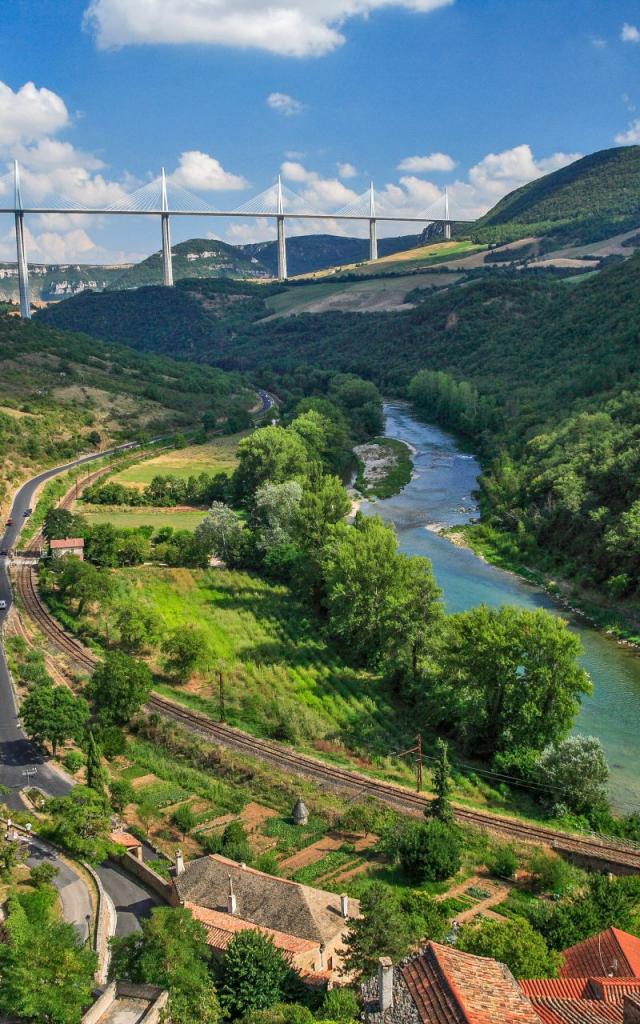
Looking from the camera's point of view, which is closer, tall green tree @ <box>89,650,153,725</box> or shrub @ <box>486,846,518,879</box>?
shrub @ <box>486,846,518,879</box>

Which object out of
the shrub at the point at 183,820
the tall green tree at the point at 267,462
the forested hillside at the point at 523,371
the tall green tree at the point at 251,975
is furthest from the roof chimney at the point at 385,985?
the tall green tree at the point at 267,462

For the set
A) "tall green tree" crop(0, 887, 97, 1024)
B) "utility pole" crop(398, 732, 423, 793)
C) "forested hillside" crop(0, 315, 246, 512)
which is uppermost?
"forested hillside" crop(0, 315, 246, 512)

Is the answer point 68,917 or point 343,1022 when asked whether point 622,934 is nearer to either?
point 343,1022

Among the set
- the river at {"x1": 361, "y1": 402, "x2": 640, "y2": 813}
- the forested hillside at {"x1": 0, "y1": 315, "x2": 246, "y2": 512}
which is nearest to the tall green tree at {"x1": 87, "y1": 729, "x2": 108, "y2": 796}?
the river at {"x1": 361, "y1": 402, "x2": 640, "y2": 813}

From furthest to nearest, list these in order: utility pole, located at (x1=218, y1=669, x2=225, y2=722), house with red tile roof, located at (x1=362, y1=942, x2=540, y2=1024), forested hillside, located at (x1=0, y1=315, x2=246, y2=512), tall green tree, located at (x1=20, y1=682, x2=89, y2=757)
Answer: forested hillside, located at (x1=0, y1=315, x2=246, y2=512)
utility pole, located at (x1=218, y1=669, x2=225, y2=722)
tall green tree, located at (x1=20, y1=682, x2=89, y2=757)
house with red tile roof, located at (x1=362, y1=942, x2=540, y2=1024)

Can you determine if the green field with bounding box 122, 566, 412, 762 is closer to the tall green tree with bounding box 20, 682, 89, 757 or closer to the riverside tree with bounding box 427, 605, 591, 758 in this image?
the riverside tree with bounding box 427, 605, 591, 758

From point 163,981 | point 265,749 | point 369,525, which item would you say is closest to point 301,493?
point 369,525

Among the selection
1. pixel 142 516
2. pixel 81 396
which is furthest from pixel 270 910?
pixel 81 396
